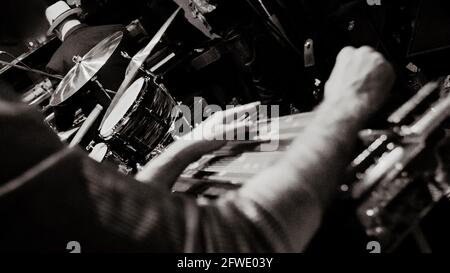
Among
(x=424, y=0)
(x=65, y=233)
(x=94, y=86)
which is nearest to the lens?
(x=65, y=233)

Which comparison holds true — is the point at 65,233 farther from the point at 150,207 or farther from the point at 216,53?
the point at 216,53

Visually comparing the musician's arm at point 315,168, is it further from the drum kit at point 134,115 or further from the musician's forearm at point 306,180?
the drum kit at point 134,115

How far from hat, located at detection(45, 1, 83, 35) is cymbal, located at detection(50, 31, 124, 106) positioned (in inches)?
71.3

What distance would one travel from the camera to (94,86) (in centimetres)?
521

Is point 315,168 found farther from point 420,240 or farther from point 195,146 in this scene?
point 195,146

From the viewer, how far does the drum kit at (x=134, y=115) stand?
11.6 ft

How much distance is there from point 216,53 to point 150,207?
16.2 ft

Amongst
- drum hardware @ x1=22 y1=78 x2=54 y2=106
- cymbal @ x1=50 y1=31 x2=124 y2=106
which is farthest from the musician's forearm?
drum hardware @ x1=22 y1=78 x2=54 y2=106

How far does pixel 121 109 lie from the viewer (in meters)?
3.75

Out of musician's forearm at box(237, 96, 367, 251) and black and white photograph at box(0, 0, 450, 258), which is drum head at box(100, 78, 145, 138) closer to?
black and white photograph at box(0, 0, 450, 258)

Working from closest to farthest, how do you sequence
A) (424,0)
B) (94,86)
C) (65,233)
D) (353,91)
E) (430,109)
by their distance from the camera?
(65,233) → (430,109) → (353,91) → (424,0) → (94,86)

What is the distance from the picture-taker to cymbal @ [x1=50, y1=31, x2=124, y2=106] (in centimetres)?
401

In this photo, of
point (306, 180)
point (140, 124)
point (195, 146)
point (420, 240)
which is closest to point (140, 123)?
point (140, 124)
